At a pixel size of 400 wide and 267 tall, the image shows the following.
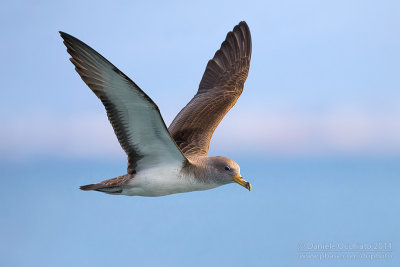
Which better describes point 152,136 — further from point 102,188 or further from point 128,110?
point 102,188

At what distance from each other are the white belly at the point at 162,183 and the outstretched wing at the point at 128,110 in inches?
5.9

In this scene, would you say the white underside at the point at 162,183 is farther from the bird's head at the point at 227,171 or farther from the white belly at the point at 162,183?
the bird's head at the point at 227,171

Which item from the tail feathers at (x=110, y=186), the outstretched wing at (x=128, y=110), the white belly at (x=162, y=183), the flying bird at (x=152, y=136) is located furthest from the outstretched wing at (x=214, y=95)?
the tail feathers at (x=110, y=186)

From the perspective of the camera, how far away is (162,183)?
9719 mm

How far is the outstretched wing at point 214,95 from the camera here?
11.5m

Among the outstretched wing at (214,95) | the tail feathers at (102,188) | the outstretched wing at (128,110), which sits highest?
the outstretched wing at (214,95)

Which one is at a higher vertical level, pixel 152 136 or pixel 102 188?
pixel 152 136

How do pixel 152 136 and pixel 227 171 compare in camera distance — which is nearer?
pixel 152 136

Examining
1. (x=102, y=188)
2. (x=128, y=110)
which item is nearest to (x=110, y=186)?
(x=102, y=188)

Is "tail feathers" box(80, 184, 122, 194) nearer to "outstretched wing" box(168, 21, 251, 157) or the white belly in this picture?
the white belly

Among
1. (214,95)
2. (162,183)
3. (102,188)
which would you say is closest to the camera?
(162,183)

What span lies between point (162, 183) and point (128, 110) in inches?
59.7

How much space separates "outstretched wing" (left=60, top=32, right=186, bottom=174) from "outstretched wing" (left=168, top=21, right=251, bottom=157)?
132 centimetres

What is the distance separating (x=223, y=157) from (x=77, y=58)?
2974 millimetres
